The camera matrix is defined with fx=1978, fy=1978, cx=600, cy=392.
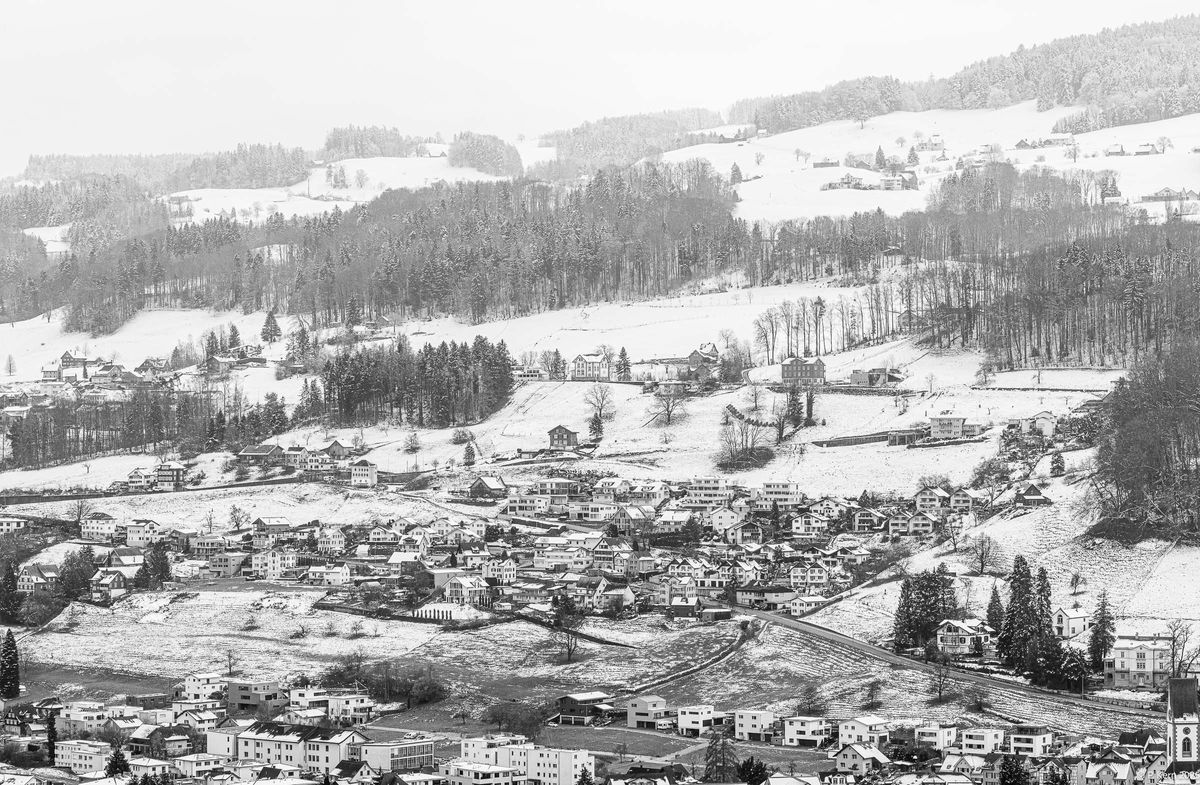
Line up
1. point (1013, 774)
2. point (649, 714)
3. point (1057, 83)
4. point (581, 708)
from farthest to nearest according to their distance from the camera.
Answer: point (1057, 83)
point (581, 708)
point (649, 714)
point (1013, 774)

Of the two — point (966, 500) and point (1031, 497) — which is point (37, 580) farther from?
point (1031, 497)

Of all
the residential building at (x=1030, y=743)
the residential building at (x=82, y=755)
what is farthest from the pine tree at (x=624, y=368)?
the residential building at (x=1030, y=743)

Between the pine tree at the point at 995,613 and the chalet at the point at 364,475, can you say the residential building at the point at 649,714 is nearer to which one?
the pine tree at the point at 995,613

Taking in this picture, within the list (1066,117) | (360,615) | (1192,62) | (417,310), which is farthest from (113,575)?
(1192,62)

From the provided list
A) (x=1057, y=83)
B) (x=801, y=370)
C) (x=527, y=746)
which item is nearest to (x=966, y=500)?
(x=801, y=370)

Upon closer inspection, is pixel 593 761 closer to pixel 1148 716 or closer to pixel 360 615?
pixel 1148 716

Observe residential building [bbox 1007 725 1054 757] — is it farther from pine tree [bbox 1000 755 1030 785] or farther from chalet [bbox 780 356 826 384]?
chalet [bbox 780 356 826 384]

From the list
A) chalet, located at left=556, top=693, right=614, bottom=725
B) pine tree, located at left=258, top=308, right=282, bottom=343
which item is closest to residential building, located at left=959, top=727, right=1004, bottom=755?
chalet, located at left=556, top=693, right=614, bottom=725
